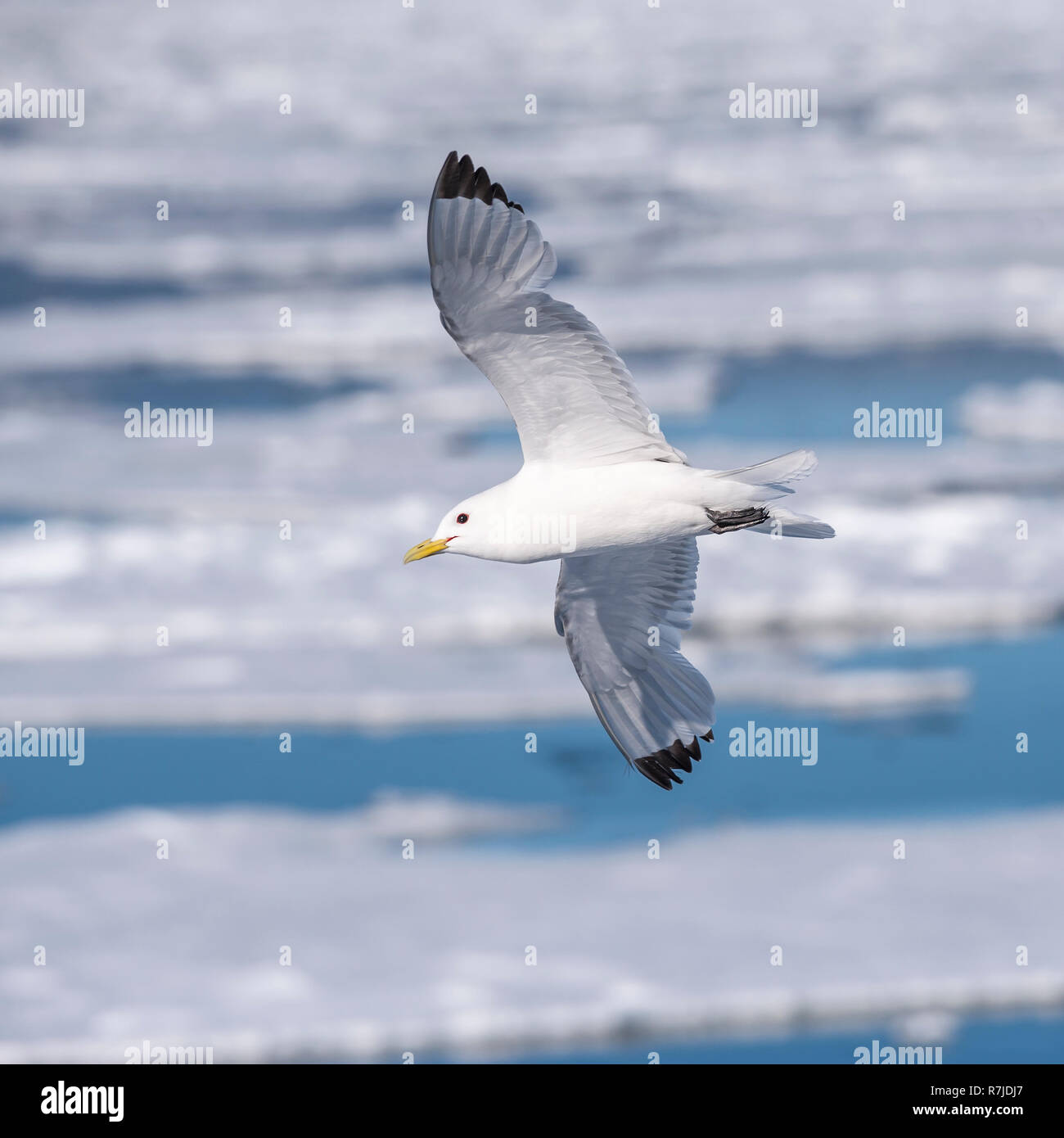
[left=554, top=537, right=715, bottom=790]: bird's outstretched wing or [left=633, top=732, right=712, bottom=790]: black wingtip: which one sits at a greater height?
[left=554, top=537, right=715, bottom=790]: bird's outstretched wing

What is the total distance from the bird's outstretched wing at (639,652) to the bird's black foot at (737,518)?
48 centimetres

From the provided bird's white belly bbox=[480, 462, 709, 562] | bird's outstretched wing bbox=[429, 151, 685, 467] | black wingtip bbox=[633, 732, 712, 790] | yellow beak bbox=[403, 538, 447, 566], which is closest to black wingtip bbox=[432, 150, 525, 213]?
bird's outstretched wing bbox=[429, 151, 685, 467]

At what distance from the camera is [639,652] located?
3.55 metres

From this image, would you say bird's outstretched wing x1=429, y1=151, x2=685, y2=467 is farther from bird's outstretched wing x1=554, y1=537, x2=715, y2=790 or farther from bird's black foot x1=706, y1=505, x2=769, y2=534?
bird's outstretched wing x1=554, y1=537, x2=715, y2=790

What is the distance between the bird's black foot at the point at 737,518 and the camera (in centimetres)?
299

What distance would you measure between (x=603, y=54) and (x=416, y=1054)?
1174cm

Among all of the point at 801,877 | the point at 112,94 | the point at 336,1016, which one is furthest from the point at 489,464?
the point at 112,94

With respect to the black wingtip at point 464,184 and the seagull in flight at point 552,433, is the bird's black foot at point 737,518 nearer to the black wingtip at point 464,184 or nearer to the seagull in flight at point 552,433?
the seagull in flight at point 552,433

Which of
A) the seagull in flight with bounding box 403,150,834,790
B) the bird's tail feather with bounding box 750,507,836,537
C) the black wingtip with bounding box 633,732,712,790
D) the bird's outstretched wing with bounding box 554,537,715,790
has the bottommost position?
the black wingtip with bounding box 633,732,712,790

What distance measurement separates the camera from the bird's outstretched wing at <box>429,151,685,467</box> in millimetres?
2895

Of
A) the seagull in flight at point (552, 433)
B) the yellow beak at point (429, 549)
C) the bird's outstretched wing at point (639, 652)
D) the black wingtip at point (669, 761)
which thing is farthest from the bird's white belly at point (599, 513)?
the black wingtip at point (669, 761)

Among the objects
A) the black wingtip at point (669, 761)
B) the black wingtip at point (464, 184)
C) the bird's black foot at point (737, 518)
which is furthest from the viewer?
the black wingtip at point (669, 761)

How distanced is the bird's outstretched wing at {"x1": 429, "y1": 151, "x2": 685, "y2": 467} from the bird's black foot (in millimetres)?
159

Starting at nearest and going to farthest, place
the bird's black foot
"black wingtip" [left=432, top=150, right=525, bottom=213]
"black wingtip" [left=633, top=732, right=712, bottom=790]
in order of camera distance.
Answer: "black wingtip" [left=432, top=150, right=525, bottom=213] < the bird's black foot < "black wingtip" [left=633, top=732, right=712, bottom=790]
